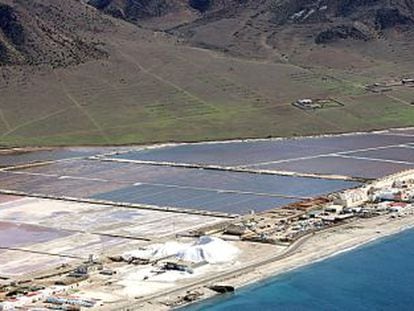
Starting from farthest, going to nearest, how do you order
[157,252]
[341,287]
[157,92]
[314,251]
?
[157,92] < [314,251] < [157,252] < [341,287]

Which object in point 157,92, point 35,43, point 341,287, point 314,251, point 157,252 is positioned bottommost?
point 157,92

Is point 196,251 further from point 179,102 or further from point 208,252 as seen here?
point 179,102

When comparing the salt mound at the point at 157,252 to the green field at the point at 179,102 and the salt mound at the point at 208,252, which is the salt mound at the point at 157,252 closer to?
the salt mound at the point at 208,252

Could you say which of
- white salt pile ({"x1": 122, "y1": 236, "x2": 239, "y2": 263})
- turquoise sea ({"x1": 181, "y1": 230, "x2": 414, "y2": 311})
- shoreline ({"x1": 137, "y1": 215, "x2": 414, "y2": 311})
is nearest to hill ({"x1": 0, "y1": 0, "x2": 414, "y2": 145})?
shoreline ({"x1": 137, "y1": 215, "x2": 414, "y2": 311})

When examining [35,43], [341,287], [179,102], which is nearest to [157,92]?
[179,102]

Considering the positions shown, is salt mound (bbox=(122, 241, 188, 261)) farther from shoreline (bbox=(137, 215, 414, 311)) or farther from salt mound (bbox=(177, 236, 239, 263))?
shoreline (bbox=(137, 215, 414, 311))

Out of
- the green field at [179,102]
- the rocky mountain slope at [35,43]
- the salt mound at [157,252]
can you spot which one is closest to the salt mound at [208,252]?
the salt mound at [157,252]

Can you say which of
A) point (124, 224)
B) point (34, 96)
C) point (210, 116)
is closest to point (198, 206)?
point (124, 224)
